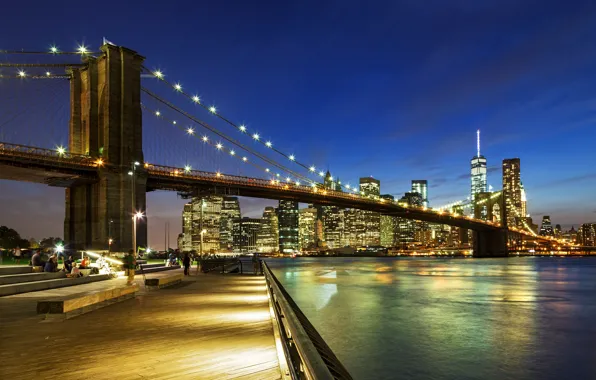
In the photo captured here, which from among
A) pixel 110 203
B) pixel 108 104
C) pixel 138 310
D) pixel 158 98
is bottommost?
pixel 138 310

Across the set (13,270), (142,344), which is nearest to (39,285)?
(13,270)

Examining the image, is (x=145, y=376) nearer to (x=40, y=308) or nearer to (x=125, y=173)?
(x=40, y=308)

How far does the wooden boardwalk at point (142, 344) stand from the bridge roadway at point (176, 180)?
40.5 metres

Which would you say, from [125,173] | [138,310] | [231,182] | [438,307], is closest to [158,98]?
[231,182]

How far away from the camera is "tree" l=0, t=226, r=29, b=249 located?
256 ft

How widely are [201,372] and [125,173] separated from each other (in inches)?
1925

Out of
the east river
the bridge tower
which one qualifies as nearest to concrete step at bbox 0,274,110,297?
the east river

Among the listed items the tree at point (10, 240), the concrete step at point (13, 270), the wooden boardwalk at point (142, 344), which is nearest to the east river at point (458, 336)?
the wooden boardwalk at point (142, 344)

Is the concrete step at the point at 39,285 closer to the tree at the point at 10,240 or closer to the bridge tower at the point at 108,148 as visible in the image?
the bridge tower at the point at 108,148

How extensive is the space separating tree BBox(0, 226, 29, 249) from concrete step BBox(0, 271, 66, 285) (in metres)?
61.6

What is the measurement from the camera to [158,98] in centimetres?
7469

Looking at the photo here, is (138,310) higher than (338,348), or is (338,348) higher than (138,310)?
(138,310)

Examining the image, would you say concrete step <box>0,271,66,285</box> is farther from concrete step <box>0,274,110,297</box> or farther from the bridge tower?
the bridge tower

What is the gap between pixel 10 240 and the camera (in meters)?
83.3
